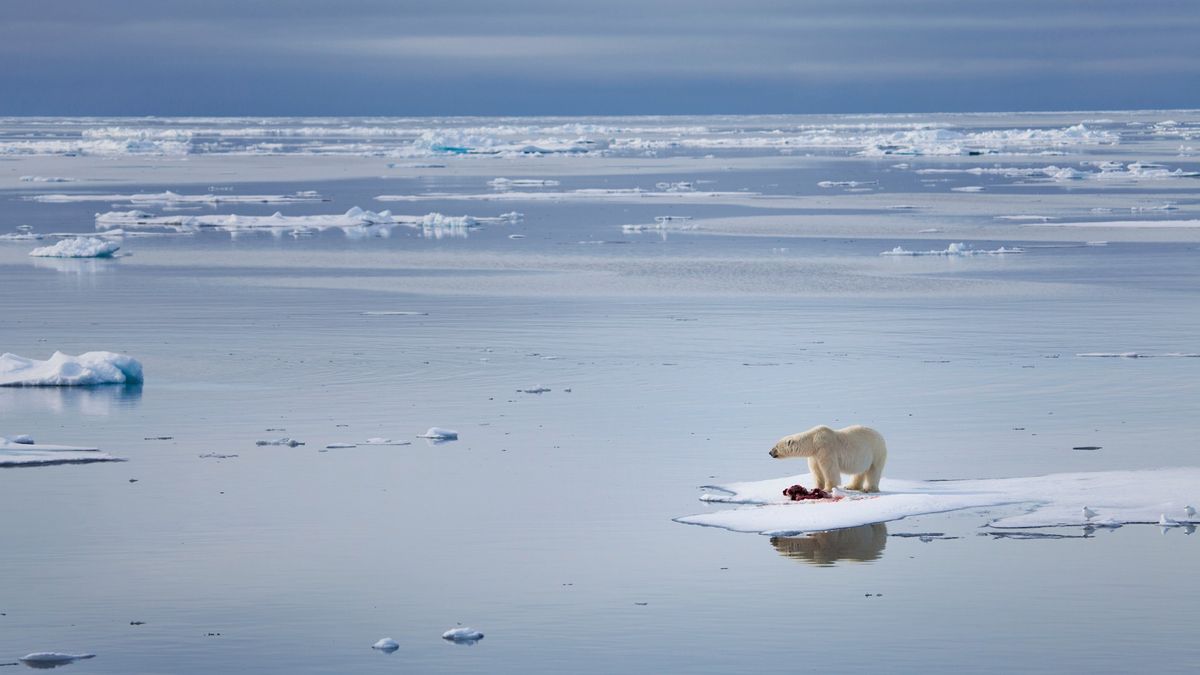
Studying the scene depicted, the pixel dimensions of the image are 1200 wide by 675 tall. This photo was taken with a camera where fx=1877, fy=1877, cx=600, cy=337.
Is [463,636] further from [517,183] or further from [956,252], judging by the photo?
[517,183]

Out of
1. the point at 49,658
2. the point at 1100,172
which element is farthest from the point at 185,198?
the point at 49,658

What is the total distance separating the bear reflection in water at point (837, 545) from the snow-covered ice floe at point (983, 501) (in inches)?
3.4

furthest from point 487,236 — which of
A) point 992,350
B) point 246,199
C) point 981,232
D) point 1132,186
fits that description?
point 1132,186

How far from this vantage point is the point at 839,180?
5088cm

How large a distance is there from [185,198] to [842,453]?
34.3 metres

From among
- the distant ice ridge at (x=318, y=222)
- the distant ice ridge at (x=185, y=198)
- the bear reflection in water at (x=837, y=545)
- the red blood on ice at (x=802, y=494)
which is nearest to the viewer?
the bear reflection in water at (x=837, y=545)

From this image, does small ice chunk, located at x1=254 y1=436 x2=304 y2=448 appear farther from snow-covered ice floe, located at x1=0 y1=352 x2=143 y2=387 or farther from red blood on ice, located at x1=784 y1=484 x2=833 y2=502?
red blood on ice, located at x1=784 y1=484 x2=833 y2=502

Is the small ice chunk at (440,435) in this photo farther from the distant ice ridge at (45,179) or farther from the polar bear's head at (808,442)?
the distant ice ridge at (45,179)

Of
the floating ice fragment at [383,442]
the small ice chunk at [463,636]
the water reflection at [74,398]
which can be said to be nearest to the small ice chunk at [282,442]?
the floating ice fragment at [383,442]

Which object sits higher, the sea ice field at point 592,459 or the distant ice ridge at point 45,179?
the distant ice ridge at point 45,179

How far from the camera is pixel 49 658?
650cm

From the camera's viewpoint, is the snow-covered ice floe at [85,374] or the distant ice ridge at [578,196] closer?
the snow-covered ice floe at [85,374]

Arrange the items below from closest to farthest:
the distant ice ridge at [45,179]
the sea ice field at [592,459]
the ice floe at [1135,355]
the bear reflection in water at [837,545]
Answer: the sea ice field at [592,459], the bear reflection in water at [837,545], the ice floe at [1135,355], the distant ice ridge at [45,179]

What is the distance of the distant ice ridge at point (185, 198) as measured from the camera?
40.7 meters
